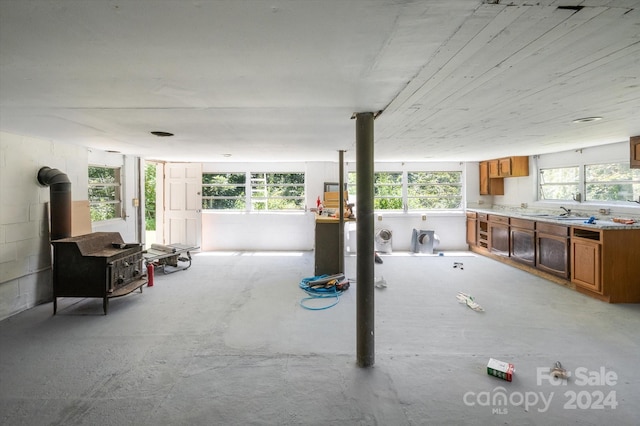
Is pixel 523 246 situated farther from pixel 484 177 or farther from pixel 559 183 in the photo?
pixel 484 177

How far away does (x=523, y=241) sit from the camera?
5.47m

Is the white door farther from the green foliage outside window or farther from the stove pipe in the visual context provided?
the green foliage outside window

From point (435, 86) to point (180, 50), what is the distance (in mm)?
1693

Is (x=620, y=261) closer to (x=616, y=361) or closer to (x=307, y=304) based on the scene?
(x=616, y=361)

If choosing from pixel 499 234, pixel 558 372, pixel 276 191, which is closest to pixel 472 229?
pixel 499 234

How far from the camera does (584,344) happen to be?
A: 109 inches

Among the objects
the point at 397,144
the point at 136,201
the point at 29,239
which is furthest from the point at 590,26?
the point at 136,201

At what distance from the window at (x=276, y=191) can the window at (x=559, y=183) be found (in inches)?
218

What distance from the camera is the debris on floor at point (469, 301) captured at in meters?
3.64

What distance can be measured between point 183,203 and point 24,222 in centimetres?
372

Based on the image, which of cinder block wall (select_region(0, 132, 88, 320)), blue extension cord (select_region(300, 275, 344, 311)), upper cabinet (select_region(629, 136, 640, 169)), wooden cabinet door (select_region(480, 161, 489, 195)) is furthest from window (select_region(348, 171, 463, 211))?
cinder block wall (select_region(0, 132, 88, 320))

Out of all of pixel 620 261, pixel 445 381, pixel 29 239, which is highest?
pixel 29 239

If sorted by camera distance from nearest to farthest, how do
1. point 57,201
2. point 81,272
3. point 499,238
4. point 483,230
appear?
point 81,272, point 57,201, point 499,238, point 483,230

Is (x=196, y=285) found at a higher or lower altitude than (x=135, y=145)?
lower
